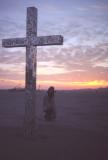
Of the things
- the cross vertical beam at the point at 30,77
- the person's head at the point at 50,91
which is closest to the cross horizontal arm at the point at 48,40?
the cross vertical beam at the point at 30,77

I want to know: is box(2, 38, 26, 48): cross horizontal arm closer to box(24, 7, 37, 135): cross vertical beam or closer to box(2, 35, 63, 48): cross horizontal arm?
box(2, 35, 63, 48): cross horizontal arm

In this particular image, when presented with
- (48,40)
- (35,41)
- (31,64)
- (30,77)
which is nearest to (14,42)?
(35,41)

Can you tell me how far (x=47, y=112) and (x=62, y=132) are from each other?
4.25ft

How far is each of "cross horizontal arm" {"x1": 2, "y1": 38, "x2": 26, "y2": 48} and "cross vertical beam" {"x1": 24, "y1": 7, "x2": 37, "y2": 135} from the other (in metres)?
0.30

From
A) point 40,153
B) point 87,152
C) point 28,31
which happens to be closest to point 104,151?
point 87,152

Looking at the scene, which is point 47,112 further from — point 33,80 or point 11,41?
point 11,41

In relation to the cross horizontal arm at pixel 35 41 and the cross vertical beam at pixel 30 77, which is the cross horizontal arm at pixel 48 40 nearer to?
the cross horizontal arm at pixel 35 41

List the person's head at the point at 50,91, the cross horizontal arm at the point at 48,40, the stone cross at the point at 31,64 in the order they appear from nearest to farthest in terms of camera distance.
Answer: the cross horizontal arm at the point at 48,40
the stone cross at the point at 31,64
the person's head at the point at 50,91

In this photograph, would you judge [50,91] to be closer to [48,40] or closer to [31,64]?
[31,64]

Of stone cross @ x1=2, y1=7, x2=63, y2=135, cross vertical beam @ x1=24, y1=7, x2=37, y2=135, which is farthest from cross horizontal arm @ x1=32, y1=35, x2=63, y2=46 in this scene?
cross vertical beam @ x1=24, y1=7, x2=37, y2=135

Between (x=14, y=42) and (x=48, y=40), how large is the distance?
1.39 metres

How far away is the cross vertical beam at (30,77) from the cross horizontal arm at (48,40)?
211mm

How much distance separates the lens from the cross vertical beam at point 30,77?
10.7 m

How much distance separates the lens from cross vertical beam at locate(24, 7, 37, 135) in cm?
1066
